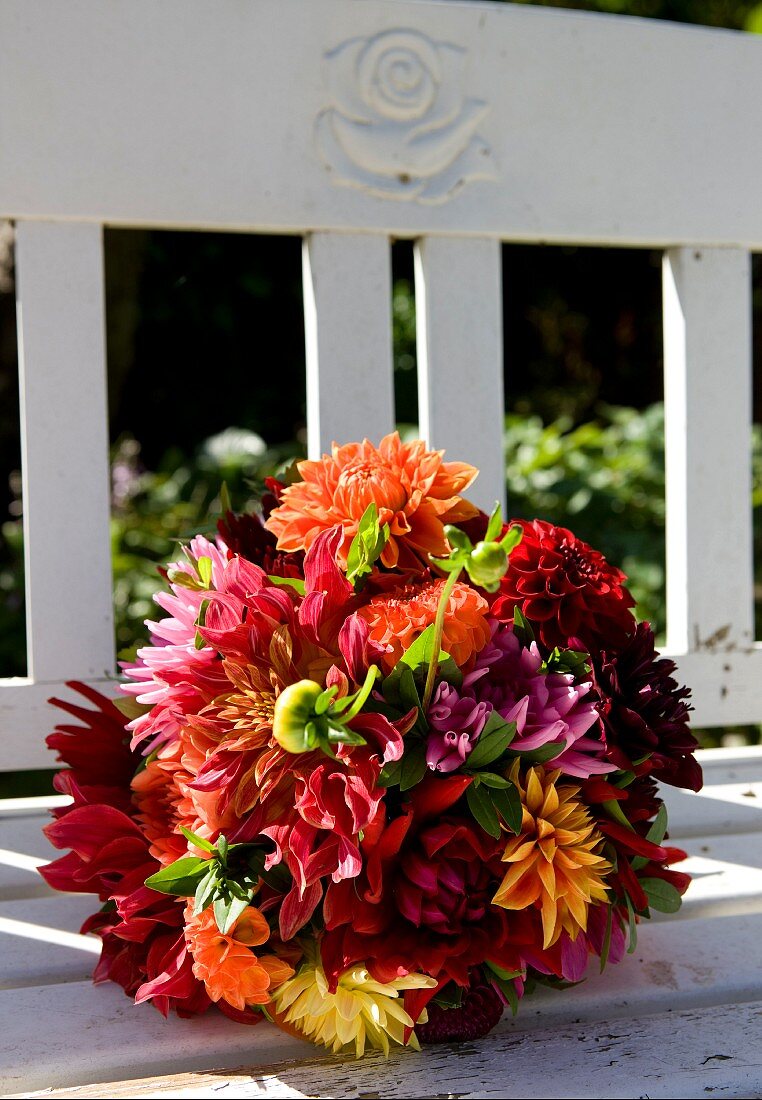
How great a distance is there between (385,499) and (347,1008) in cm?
33

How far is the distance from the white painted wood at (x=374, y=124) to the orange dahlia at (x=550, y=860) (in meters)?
0.72

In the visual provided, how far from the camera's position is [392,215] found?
1161 millimetres

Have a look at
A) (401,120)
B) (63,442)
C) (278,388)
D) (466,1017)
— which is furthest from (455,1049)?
→ (278,388)

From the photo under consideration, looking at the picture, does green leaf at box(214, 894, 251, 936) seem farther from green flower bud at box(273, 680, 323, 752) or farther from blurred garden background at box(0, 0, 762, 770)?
blurred garden background at box(0, 0, 762, 770)

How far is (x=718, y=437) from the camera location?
1.27 m

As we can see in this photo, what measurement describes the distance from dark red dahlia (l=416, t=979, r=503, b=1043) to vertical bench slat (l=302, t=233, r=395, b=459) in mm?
618

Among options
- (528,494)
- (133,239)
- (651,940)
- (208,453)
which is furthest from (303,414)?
(651,940)

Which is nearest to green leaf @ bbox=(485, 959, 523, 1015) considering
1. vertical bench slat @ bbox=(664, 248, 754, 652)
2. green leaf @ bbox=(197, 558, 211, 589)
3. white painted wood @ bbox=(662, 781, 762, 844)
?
green leaf @ bbox=(197, 558, 211, 589)

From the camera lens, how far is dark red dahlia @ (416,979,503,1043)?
27.0 inches

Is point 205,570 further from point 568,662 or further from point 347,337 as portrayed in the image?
point 347,337

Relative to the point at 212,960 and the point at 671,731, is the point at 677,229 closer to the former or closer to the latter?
the point at 671,731

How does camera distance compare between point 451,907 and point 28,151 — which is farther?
point 28,151

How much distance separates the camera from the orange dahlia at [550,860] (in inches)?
25.0

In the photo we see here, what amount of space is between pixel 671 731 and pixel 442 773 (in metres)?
0.15
